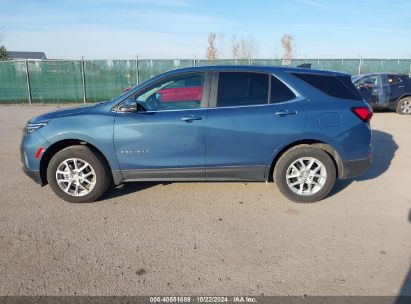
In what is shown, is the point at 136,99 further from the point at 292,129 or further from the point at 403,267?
the point at 403,267

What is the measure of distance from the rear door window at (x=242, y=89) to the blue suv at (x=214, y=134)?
0.5 inches

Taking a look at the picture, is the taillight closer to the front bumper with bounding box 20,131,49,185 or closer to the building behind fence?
the front bumper with bounding box 20,131,49,185

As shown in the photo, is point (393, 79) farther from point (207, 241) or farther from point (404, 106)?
point (207, 241)

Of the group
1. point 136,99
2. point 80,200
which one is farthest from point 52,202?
point 136,99

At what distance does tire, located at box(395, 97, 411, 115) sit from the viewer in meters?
11.9

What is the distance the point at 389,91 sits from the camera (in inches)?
464

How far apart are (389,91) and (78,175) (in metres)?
11.5

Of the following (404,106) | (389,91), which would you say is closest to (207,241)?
(389,91)

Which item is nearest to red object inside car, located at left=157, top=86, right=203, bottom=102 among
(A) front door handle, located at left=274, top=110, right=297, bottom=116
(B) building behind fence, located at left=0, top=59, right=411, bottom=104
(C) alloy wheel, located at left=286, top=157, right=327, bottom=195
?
(A) front door handle, located at left=274, top=110, right=297, bottom=116

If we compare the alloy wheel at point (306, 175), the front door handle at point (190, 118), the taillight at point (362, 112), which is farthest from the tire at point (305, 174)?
the front door handle at point (190, 118)

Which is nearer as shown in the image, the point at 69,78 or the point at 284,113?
the point at 284,113

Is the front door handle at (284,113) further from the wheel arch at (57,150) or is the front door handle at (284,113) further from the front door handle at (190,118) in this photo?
the wheel arch at (57,150)

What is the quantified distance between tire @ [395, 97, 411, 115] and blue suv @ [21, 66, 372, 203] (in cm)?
922

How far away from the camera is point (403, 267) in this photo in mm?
2908
